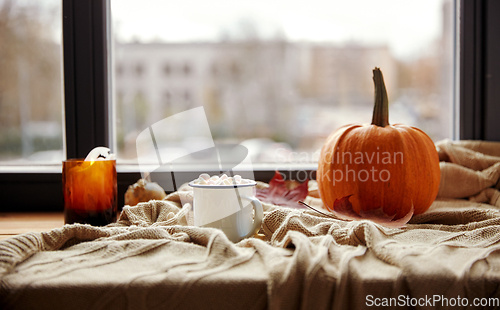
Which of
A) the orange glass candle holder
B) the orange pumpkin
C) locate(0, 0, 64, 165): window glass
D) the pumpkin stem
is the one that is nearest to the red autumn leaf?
the orange pumpkin

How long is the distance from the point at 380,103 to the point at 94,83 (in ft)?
2.77

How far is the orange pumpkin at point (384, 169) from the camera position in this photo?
0.75 meters

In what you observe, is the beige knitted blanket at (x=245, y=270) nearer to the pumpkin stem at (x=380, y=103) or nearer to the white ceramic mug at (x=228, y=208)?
the white ceramic mug at (x=228, y=208)

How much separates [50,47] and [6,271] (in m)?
0.87

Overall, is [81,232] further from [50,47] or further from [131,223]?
[50,47]

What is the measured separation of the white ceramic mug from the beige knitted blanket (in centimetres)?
4

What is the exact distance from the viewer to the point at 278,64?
1.18 m

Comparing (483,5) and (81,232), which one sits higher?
(483,5)

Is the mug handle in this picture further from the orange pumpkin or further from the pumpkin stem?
the pumpkin stem

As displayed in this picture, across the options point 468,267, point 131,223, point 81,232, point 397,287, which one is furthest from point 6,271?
point 468,267

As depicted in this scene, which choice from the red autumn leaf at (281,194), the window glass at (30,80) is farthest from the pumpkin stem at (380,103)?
the window glass at (30,80)

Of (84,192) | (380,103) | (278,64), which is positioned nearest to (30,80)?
(84,192)

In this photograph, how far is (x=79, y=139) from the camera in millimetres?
1096

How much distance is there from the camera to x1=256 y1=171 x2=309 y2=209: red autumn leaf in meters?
0.91
